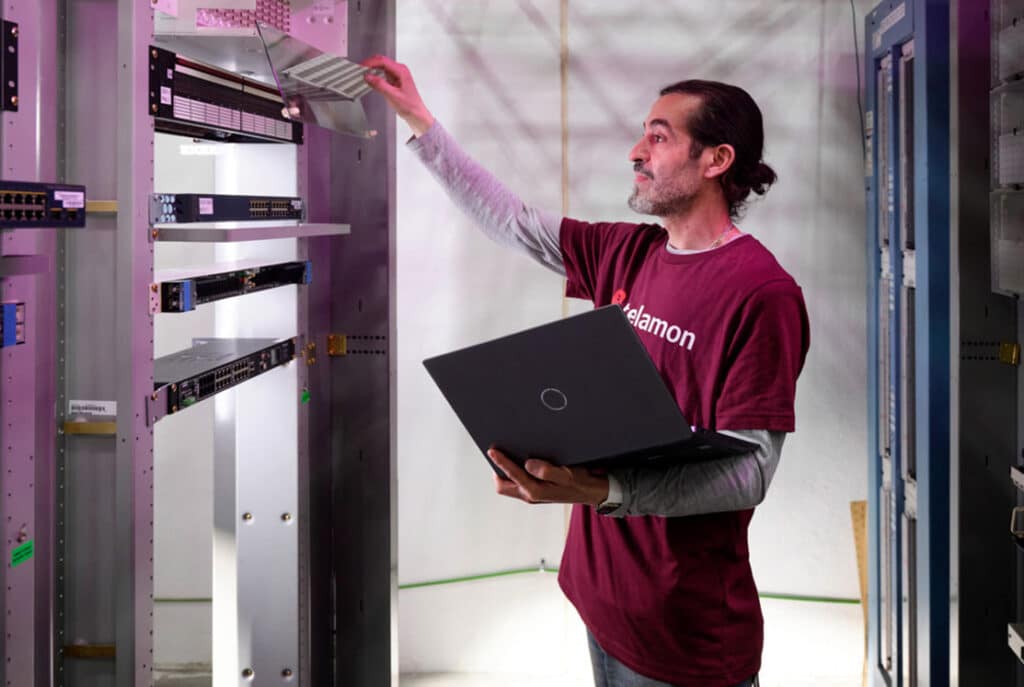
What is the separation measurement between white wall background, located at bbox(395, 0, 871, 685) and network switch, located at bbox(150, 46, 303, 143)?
1.15 metres

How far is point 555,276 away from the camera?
158 inches

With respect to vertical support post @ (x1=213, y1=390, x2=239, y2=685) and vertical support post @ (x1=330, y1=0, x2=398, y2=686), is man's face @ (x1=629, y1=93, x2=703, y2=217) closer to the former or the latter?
vertical support post @ (x1=330, y1=0, x2=398, y2=686)

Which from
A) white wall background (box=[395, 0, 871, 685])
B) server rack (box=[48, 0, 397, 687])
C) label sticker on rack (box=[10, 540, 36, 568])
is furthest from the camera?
white wall background (box=[395, 0, 871, 685])

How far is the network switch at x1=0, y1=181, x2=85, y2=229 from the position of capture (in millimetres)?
1699

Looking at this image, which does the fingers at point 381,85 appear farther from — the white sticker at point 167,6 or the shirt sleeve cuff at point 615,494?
the shirt sleeve cuff at point 615,494

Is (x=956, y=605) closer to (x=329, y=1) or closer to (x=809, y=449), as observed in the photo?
(x=809, y=449)

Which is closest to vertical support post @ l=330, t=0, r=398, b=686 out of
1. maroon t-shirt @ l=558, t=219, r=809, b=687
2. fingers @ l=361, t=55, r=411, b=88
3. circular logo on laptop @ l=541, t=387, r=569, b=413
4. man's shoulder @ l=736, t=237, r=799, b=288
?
fingers @ l=361, t=55, r=411, b=88

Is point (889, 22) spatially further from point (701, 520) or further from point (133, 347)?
point (133, 347)

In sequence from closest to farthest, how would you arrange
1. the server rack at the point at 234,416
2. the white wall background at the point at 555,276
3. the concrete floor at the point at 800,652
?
the server rack at the point at 234,416 → the white wall background at the point at 555,276 → the concrete floor at the point at 800,652

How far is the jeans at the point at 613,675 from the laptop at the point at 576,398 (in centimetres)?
41

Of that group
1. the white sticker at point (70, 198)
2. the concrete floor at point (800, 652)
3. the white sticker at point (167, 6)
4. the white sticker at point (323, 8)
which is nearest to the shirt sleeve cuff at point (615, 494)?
the white sticker at point (70, 198)

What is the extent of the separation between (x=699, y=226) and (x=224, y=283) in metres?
1.04

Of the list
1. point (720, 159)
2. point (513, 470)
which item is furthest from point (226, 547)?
point (720, 159)

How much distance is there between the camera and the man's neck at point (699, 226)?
6.59ft
